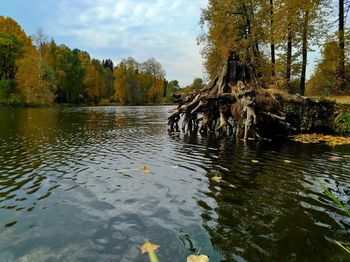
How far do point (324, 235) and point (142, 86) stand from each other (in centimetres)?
8932

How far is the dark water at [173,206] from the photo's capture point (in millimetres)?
4113

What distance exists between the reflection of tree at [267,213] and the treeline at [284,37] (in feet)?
46.2

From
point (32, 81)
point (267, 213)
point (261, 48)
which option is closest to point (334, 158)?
point (267, 213)

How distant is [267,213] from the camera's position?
5355 mm

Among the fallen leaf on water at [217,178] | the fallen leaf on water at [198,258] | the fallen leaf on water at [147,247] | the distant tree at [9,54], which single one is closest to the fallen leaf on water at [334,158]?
the fallen leaf on water at [217,178]

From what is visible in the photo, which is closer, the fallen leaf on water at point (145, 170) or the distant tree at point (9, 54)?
the fallen leaf on water at point (145, 170)

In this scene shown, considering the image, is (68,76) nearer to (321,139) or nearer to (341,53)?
(341,53)

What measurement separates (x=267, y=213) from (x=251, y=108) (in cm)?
941

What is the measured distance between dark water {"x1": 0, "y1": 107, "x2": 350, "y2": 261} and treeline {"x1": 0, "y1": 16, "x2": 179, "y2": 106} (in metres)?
48.0

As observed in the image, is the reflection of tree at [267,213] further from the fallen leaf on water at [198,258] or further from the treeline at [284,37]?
the treeline at [284,37]

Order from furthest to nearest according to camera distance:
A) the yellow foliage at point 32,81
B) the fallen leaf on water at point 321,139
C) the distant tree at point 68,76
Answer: the distant tree at point 68,76
the yellow foliage at point 32,81
the fallen leaf on water at point 321,139

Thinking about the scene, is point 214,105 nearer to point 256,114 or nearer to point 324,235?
point 256,114

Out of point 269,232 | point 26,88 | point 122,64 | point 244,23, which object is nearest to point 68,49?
point 122,64

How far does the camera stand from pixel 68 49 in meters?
73.5
